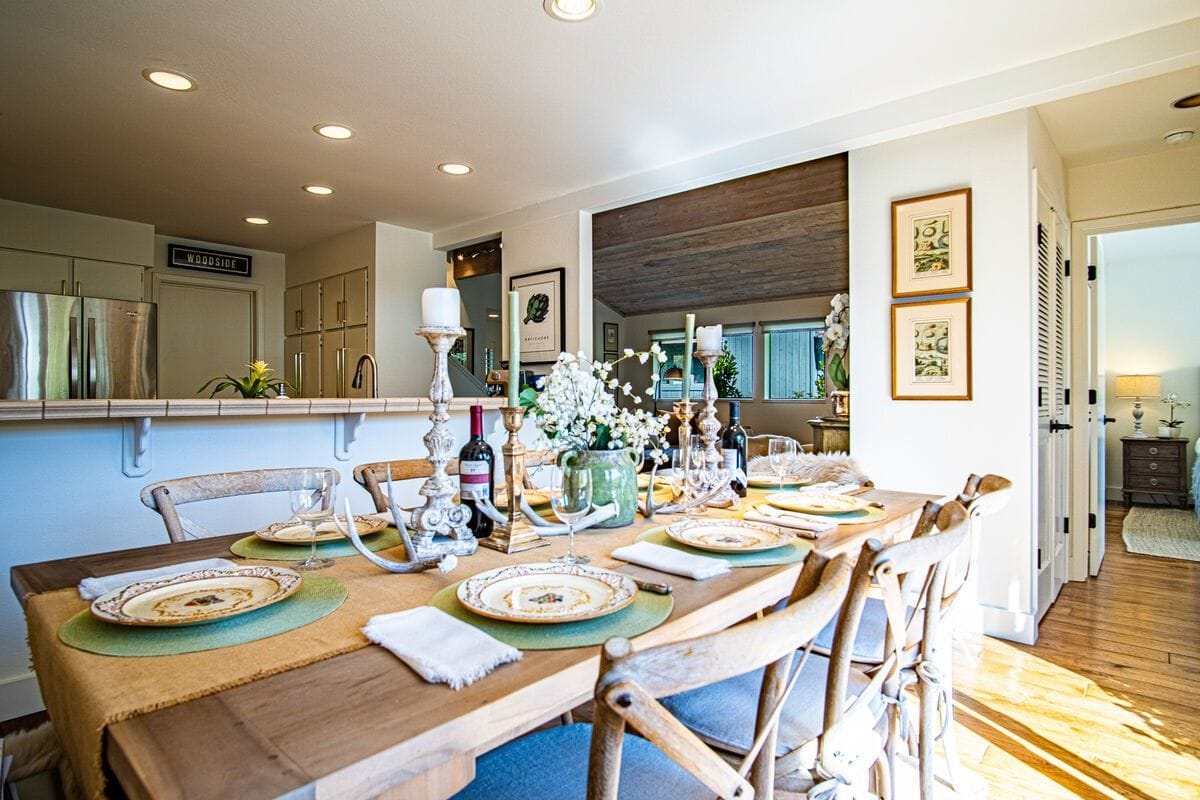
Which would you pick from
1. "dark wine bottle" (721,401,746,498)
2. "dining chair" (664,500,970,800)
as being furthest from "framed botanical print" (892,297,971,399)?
"dining chair" (664,500,970,800)

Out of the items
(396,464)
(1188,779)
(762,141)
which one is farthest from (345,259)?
(1188,779)

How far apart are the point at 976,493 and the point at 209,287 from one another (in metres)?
6.18

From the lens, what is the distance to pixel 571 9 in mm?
2154

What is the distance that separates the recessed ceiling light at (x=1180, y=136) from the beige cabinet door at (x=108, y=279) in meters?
6.63

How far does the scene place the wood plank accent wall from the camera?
11.3 feet

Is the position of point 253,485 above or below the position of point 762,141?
below

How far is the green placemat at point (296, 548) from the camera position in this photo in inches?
50.3

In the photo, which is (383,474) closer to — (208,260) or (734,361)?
(208,260)

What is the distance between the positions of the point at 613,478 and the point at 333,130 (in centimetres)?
263

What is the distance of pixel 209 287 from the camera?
5.70m

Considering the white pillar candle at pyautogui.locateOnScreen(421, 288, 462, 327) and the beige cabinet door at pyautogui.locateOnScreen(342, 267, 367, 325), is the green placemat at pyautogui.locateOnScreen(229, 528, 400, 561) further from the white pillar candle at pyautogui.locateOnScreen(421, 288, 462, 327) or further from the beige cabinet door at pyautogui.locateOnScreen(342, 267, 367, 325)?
the beige cabinet door at pyautogui.locateOnScreen(342, 267, 367, 325)

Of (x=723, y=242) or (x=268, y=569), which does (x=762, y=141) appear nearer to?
(x=723, y=242)

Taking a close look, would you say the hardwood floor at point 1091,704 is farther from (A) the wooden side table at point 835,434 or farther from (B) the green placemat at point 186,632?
(B) the green placemat at point 186,632

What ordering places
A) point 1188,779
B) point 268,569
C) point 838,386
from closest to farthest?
1. point 268,569
2. point 1188,779
3. point 838,386
